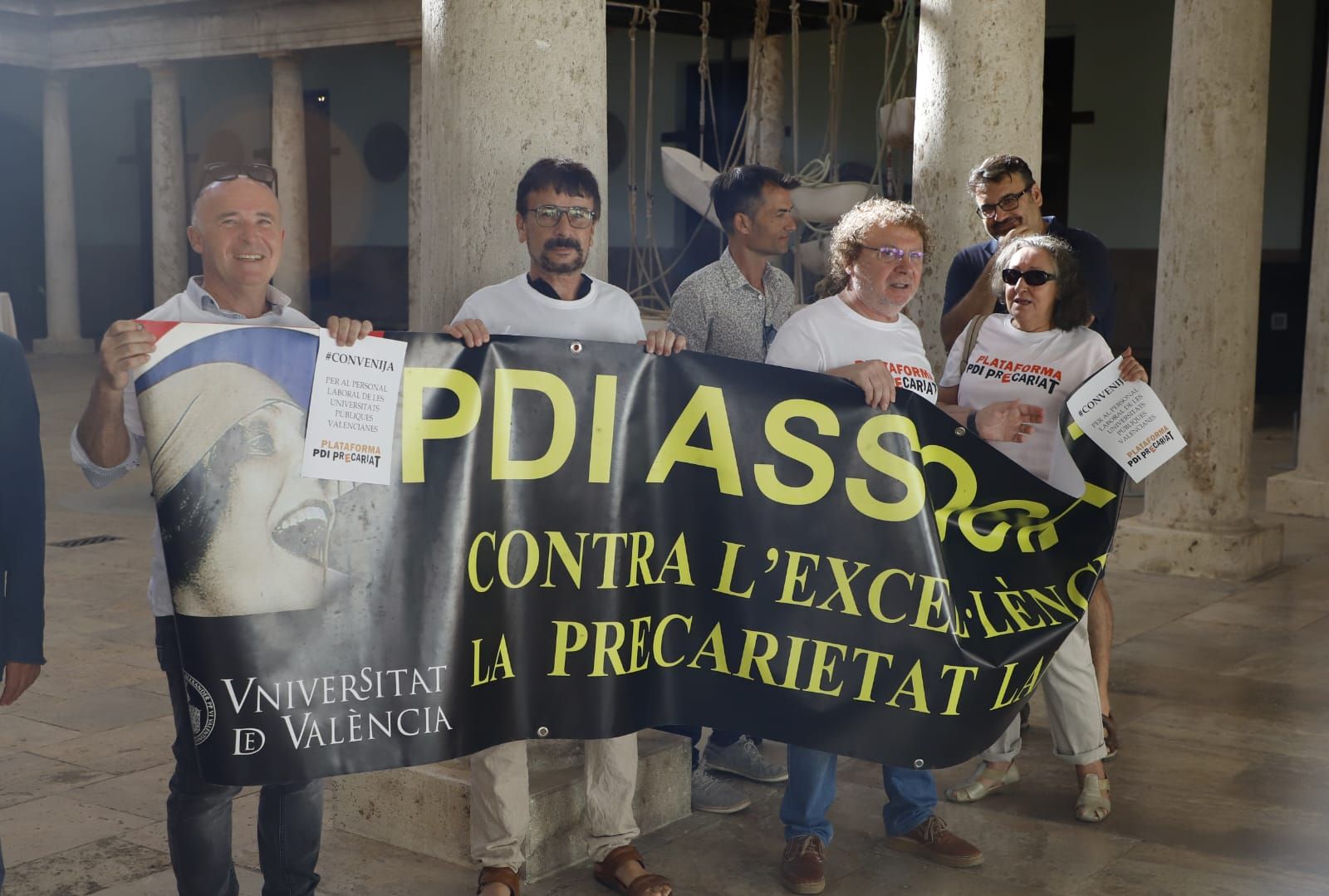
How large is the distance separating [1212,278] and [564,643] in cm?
535

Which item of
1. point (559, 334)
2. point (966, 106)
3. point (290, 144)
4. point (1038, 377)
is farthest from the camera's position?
point (290, 144)

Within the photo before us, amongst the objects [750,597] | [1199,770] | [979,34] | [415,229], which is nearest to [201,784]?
[750,597]

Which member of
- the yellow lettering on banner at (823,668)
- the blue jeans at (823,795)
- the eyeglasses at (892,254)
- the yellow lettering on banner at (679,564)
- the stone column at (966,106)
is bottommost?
the blue jeans at (823,795)

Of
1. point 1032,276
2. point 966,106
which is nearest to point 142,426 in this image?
point 1032,276

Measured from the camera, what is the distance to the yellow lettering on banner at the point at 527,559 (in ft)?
11.3

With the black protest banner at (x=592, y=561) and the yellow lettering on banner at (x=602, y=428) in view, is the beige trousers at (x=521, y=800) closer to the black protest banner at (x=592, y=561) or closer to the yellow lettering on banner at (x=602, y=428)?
the black protest banner at (x=592, y=561)

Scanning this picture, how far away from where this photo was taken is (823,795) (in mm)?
3834

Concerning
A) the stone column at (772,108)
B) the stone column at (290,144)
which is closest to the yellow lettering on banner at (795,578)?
the stone column at (772,108)

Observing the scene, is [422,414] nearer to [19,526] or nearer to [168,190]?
[19,526]

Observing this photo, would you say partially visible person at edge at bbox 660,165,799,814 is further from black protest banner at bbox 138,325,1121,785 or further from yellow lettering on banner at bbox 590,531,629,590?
yellow lettering on banner at bbox 590,531,629,590

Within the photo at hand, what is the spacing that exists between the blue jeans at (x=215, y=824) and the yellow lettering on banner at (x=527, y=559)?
0.62 meters

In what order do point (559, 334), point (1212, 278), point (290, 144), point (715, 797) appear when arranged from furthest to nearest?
point (290, 144) < point (1212, 278) < point (715, 797) < point (559, 334)

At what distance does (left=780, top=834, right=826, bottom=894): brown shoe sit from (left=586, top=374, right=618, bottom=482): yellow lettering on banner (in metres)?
1.11

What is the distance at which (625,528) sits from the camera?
3562 millimetres
